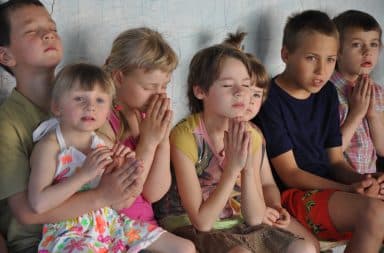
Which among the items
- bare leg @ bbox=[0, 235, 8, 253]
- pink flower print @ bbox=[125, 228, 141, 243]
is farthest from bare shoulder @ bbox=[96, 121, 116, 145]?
bare leg @ bbox=[0, 235, 8, 253]

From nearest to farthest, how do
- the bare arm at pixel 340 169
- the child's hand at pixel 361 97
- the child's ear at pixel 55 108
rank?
the child's ear at pixel 55 108
the bare arm at pixel 340 169
the child's hand at pixel 361 97

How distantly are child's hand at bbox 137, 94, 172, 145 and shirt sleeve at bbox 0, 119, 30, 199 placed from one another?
0.30 meters

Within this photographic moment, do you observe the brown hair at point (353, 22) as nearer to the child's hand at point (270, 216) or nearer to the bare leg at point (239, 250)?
the child's hand at point (270, 216)

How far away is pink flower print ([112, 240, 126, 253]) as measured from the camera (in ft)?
4.66

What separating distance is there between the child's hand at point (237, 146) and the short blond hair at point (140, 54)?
0.25 metres

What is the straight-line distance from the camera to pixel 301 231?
71.1 inches

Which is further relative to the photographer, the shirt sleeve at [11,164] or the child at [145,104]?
the child at [145,104]

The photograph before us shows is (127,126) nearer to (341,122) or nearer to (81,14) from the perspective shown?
(81,14)

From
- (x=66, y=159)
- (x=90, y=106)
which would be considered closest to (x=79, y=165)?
(x=66, y=159)

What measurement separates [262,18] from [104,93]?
0.97 meters

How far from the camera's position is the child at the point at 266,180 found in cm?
173

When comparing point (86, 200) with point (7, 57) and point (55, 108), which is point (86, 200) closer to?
point (55, 108)

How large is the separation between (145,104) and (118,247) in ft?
1.29

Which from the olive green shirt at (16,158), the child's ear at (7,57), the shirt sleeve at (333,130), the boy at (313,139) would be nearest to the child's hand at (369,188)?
the boy at (313,139)
